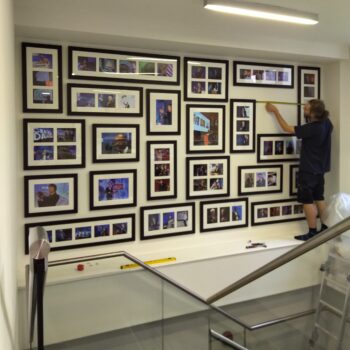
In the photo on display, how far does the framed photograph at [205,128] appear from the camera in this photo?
4012 millimetres

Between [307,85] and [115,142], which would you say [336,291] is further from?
[115,142]

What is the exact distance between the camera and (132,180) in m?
3.79

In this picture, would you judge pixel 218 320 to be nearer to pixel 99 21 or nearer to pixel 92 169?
pixel 92 169

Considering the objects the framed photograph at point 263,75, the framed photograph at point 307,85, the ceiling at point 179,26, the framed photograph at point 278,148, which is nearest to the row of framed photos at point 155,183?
the framed photograph at point 278,148

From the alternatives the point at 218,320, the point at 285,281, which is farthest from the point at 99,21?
the point at 285,281

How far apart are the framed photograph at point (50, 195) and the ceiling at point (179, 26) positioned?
1.20 metres

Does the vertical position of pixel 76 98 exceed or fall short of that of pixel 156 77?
it falls short

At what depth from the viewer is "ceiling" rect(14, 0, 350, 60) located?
9.96 ft

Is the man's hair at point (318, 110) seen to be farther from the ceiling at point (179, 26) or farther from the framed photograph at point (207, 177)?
the framed photograph at point (207, 177)

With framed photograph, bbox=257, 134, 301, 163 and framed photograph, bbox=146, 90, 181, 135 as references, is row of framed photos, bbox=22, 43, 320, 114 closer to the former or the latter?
framed photograph, bbox=146, 90, 181, 135

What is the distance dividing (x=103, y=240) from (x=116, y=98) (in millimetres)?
1321

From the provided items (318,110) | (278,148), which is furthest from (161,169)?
(318,110)

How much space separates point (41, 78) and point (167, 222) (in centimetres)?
178

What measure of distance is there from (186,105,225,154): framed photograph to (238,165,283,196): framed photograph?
400mm
